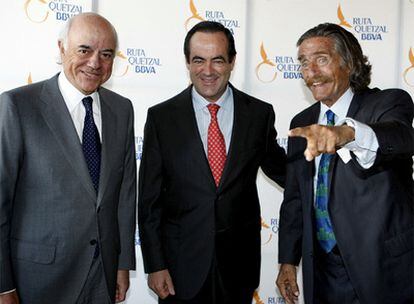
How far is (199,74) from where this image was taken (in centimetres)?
219

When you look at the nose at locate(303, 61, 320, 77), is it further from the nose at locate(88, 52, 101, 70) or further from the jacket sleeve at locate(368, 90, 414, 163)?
the nose at locate(88, 52, 101, 70)

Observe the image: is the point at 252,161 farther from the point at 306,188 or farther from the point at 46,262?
the point at 46,262

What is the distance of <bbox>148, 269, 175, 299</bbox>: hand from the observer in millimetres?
2100

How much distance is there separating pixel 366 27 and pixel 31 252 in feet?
9.74

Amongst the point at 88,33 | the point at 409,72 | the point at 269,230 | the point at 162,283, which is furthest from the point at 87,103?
the point at 409,72

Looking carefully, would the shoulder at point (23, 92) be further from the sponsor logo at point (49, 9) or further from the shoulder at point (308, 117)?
the sponsor logo at point (49, 9)

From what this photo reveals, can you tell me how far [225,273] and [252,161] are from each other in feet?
1.73

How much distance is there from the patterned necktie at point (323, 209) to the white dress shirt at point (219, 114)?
1.56ft

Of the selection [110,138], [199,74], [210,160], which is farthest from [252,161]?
[110,138]

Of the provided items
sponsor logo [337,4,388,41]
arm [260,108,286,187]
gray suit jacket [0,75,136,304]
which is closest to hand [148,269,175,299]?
gray suit jacket [0,75,136,304]

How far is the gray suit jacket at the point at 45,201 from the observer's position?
167cm

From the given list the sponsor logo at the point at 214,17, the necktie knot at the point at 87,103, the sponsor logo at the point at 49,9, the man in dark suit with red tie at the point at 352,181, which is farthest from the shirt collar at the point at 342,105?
the sponsor logo at the point at 49,9

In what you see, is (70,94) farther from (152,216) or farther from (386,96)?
(386,96)

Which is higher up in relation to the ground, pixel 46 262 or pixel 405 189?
pixel 405 189
